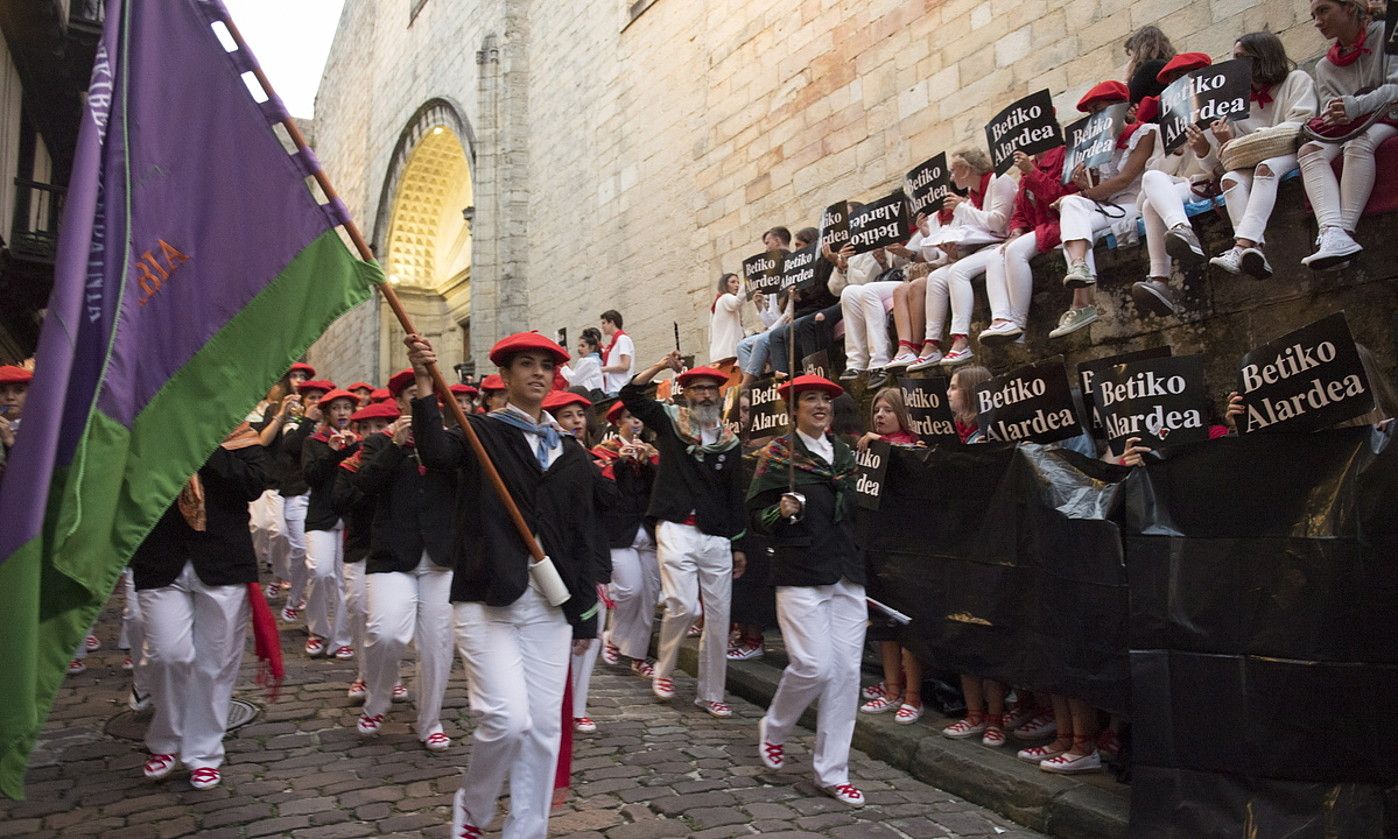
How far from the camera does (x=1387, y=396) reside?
4.71 metres

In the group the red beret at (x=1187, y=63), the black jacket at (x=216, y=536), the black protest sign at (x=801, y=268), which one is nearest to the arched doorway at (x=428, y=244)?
the black protest sign at (x=801, y=268)

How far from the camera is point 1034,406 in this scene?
5414 mm

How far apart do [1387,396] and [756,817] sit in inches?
136

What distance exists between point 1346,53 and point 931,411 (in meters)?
3.00

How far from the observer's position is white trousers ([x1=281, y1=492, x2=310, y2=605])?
9.83 m

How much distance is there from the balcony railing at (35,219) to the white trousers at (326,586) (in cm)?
1022

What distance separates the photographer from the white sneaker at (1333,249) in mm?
5215

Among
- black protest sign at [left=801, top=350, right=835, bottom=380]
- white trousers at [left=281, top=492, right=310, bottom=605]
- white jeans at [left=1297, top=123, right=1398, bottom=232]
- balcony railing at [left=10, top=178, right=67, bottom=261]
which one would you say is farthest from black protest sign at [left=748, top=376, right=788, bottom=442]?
balcony railing at [left=10, top=178, right=67, bottom=261]

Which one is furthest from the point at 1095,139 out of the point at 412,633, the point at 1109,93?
the point at 412,633

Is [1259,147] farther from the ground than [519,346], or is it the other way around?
[1259,147]

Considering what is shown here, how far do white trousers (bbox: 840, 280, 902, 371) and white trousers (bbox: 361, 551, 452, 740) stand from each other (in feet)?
14.0

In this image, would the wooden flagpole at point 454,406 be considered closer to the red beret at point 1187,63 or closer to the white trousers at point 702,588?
the white trousers at point 702,588

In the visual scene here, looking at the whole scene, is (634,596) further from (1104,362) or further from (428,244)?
(428,244)

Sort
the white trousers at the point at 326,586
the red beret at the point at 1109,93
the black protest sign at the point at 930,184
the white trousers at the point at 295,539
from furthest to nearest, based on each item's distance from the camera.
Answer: the white trousers at the point at 295,539
the black protest sign at the point at 930,184
the white trousers at the point at 326,586
the red beret at the point at 1109,93
